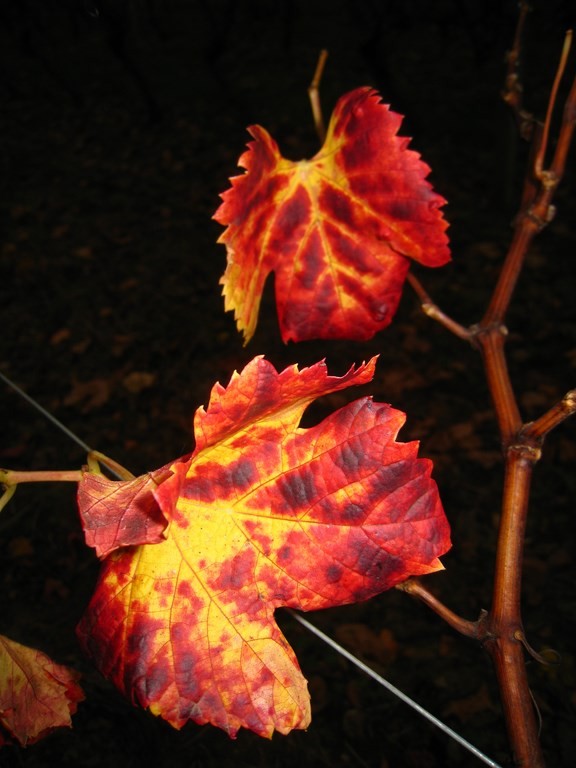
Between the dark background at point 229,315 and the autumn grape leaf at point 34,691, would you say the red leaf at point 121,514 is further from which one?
the dark background at point 229,315

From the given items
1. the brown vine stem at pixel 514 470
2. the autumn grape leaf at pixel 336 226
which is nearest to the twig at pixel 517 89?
the brown vine stem at pixel 514 470

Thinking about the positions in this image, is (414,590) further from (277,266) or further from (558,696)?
(558,696)

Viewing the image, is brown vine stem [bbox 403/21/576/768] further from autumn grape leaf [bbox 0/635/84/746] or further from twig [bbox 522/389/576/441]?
autumn grape leaf [bbox 0/635/84/746]

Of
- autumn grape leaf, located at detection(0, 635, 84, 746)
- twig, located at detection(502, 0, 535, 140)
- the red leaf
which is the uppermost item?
twig, located at detection(502, 0, 535, 140)

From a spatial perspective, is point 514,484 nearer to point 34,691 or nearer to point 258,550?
point 258,550

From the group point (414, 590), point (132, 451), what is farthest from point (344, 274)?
point (132, 451)

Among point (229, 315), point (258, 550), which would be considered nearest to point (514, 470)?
point (258, 550)

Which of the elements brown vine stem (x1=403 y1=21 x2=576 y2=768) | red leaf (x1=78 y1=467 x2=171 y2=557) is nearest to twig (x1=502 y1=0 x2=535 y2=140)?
brown vine stem (x1=403 y1=21 x2=576 y2=768)

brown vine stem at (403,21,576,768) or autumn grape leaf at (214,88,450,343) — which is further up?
autumn grape leaf at (214,88,450,343)
